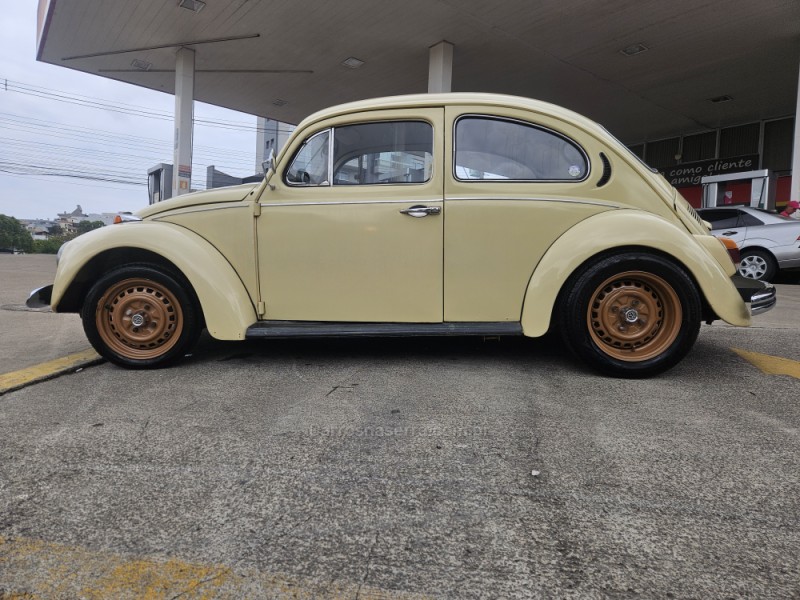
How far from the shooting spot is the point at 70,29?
1152cm

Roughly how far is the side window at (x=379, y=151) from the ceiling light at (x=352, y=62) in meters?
10.6

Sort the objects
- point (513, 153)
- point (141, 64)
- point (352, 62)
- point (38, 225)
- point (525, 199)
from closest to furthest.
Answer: point (525, 199)
point (513, 153)
point (352, 62)
point (141, 64)
point (38, 225)

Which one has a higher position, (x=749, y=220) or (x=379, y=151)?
(x=749, y=220)

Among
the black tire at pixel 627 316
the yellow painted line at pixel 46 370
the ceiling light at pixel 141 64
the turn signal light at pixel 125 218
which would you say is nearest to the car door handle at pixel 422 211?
the black tire at pixel 627 316

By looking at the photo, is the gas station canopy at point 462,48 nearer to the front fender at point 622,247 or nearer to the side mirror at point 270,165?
the side mirror at point 270,165

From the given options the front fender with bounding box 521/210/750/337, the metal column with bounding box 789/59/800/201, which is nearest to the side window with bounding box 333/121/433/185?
the front fender with bounding box 521/210/750/337

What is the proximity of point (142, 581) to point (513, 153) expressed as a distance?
9.63ft

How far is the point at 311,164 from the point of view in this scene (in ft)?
10.9

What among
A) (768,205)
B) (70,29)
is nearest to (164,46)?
(70,29)

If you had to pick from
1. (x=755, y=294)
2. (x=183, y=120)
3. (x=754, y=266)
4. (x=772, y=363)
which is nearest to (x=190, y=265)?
(x=755, y=294)

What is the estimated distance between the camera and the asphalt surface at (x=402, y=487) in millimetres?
1268

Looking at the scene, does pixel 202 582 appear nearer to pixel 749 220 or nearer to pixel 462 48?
pixel 749 220

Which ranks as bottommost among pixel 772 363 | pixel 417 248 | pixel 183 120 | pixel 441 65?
pixel 772 363

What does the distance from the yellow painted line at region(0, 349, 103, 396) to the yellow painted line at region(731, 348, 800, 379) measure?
449cm
